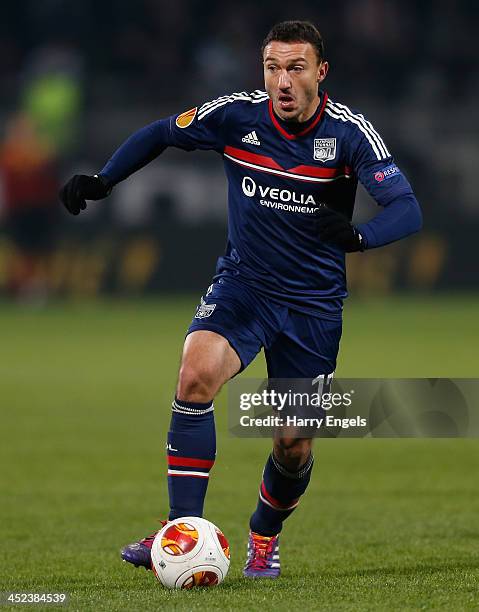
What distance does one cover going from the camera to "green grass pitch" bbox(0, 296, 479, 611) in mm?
4742

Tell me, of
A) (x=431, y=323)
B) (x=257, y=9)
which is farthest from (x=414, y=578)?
(x=257, y=9)

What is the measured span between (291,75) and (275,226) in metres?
0.58

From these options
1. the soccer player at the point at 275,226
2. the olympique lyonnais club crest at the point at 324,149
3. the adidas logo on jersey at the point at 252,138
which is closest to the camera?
the soccer player at the point at 275,226

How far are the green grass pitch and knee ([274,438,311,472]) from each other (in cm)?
41

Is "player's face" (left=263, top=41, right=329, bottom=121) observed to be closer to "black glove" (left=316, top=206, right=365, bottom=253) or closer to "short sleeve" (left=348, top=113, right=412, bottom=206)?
"short sleeve" (left=348, top=113, right=412, bottom=206)

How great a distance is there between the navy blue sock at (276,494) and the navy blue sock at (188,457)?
1.96 ft

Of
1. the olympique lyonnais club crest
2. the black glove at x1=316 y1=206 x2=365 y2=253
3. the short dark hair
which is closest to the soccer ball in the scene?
the black glove at x1=316 y1=206 x2=365 y2=253

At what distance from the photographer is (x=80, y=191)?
5.21 meters

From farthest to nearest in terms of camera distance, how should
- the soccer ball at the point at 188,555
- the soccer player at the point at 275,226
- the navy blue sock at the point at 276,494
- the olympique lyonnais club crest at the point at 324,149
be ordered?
the navy blue sock at the point at 276,494, the olympique lyonnais club crest at the point at 324,149, the soccer player at the point at 275,226, the soccer ball at the point at 188,555

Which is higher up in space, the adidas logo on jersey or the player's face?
the player's face

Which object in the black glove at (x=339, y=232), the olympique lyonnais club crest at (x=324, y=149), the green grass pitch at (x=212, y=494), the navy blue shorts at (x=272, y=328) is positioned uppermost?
the olympique lyonnais club crest at (x=324, y=149)

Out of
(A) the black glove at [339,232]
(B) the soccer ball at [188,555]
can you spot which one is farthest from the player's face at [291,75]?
(B) the soccer ball at [188,555]

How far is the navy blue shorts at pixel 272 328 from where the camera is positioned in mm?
5023

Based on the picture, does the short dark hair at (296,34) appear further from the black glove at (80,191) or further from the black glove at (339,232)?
the black glove at (80,191)
